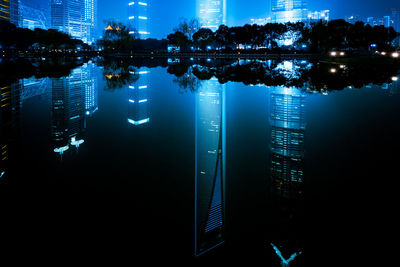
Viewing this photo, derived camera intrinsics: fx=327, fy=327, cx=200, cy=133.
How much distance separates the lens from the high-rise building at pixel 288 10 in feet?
497

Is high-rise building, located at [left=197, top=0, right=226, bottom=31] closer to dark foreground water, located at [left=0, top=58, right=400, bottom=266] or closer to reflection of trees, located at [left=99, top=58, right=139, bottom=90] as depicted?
reflection of trees, located at [left=99, top=58, right=139, bottom=90]

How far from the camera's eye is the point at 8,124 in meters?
7.54

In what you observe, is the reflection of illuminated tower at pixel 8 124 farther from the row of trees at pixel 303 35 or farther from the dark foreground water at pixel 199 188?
the row of trees at pixel 303 35

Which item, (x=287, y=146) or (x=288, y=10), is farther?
(x=288, y=10)

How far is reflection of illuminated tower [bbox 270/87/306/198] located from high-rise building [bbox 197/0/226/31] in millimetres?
156892

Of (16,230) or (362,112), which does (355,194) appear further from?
(362,112)

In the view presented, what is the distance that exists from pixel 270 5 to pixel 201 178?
6785 inches

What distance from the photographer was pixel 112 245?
9.75ft

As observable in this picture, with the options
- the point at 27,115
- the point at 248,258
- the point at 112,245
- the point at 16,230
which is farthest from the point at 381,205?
the point at 27,115

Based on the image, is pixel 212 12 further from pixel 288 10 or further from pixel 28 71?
pixel 28 71

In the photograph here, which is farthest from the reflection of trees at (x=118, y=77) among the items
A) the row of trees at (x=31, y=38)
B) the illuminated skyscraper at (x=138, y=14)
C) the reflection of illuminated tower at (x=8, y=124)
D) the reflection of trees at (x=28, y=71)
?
the illuminated skyscraper at (x=138, y=14)

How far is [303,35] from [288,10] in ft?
311

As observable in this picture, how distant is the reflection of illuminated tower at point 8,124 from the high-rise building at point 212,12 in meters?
155

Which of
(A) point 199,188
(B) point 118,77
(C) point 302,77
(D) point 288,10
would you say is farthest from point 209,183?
(D) point 288,10
